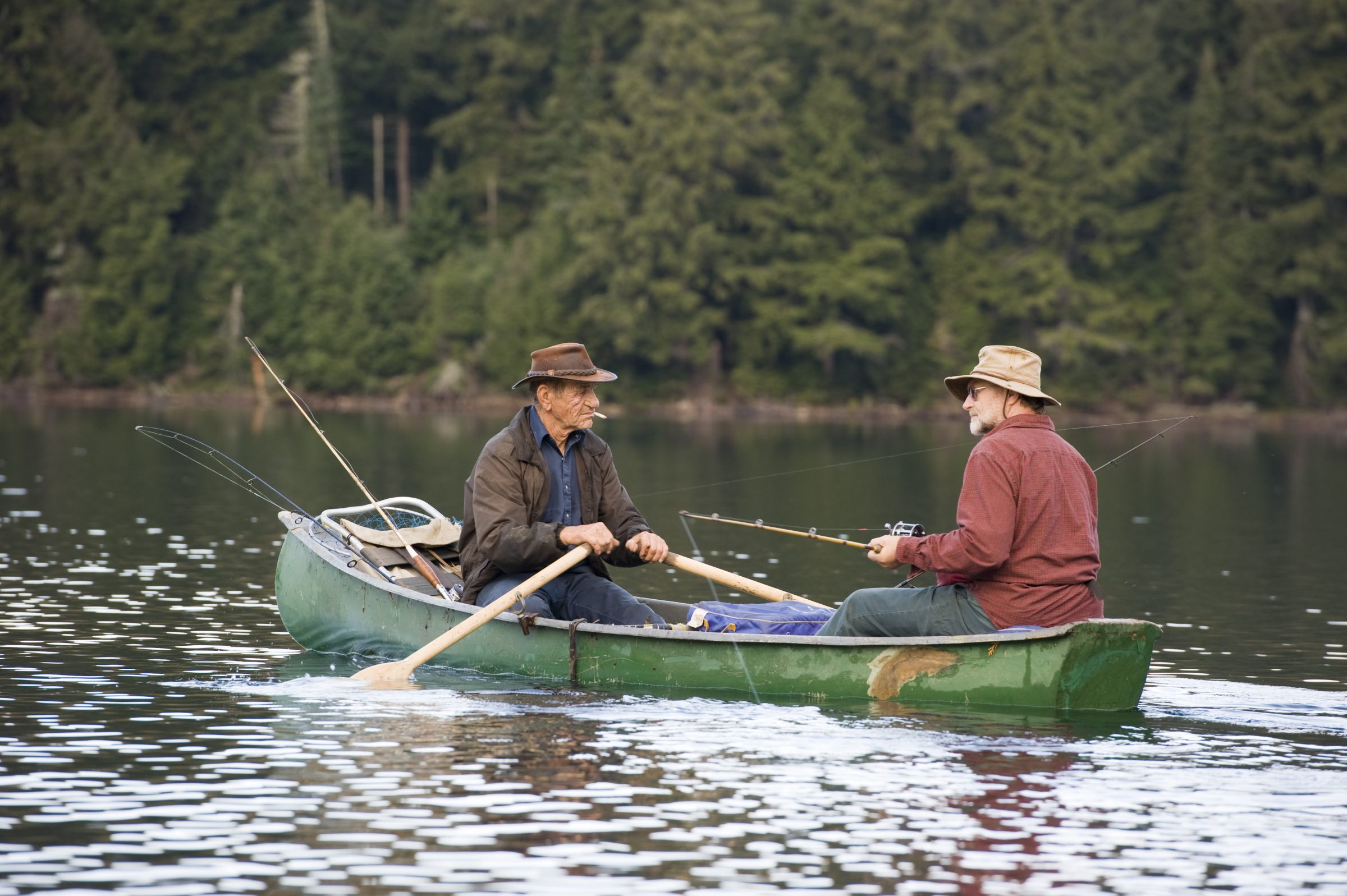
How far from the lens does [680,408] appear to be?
5819 centimetres

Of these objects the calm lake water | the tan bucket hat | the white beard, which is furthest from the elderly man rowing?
the tan bucket hat

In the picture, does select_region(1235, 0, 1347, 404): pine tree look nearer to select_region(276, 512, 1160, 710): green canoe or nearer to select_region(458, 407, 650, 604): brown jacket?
select_region(458, 407, 650, 604): brown jacket

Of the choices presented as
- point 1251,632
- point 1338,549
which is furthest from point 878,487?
point 1251,632

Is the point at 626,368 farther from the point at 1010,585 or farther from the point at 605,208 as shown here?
the point at 1010,585

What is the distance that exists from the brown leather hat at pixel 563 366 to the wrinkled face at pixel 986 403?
2138 millimetres

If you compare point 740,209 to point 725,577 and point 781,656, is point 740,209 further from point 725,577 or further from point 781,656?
point 781,656

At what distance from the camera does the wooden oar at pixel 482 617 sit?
10758 mm

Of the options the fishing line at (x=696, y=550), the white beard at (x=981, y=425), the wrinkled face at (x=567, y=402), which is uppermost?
the wrinkled face at (x=567, y=402)

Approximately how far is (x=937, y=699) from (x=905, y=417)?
47558mm

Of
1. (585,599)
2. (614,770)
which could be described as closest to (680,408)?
(585,599)

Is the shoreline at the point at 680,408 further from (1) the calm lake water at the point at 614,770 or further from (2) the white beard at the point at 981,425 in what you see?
(2) the white beard at the point at 981,425

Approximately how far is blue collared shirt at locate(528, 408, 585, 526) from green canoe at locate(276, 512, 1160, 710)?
69 centimetres

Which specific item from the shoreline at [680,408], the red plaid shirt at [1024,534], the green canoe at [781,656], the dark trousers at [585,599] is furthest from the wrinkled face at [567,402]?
the shoreline at [680,408]

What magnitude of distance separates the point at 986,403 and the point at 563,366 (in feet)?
8.19
